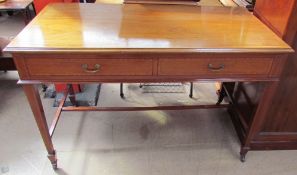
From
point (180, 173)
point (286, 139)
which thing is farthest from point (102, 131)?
point (286, 139)

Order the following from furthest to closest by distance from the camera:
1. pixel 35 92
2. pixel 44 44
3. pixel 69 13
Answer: pixel 69 13
pixel 35 92
pixel 44 44

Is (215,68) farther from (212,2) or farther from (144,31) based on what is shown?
(212,2)

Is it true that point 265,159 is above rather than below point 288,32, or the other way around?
below

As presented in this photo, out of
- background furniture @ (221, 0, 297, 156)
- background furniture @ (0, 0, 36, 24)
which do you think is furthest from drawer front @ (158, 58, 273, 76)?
background furniture @ (0, 0, 36, 24)

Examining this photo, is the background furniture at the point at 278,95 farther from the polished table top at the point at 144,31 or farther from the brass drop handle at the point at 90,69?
the brass drop handle at the point at 90,69

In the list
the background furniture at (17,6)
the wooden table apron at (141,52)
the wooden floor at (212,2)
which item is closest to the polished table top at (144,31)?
the wooden table apron at (141,52)

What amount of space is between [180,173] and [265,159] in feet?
1.90

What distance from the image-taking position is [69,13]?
1.29 meters

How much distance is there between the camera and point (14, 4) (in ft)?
5.69

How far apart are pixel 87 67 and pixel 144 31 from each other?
1.04 feet

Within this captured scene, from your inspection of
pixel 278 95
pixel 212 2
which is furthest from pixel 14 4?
pixel 278 95

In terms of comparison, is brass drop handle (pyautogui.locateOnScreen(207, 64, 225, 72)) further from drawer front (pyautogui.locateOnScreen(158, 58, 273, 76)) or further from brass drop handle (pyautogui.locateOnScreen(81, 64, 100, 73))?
brass drop handle (pyautogui.locateOnScreen(81, 64, 100, 73))

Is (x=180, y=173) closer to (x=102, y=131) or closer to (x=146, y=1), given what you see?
(x=102, y=131)

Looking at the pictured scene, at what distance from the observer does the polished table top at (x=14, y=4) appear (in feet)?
5.50
